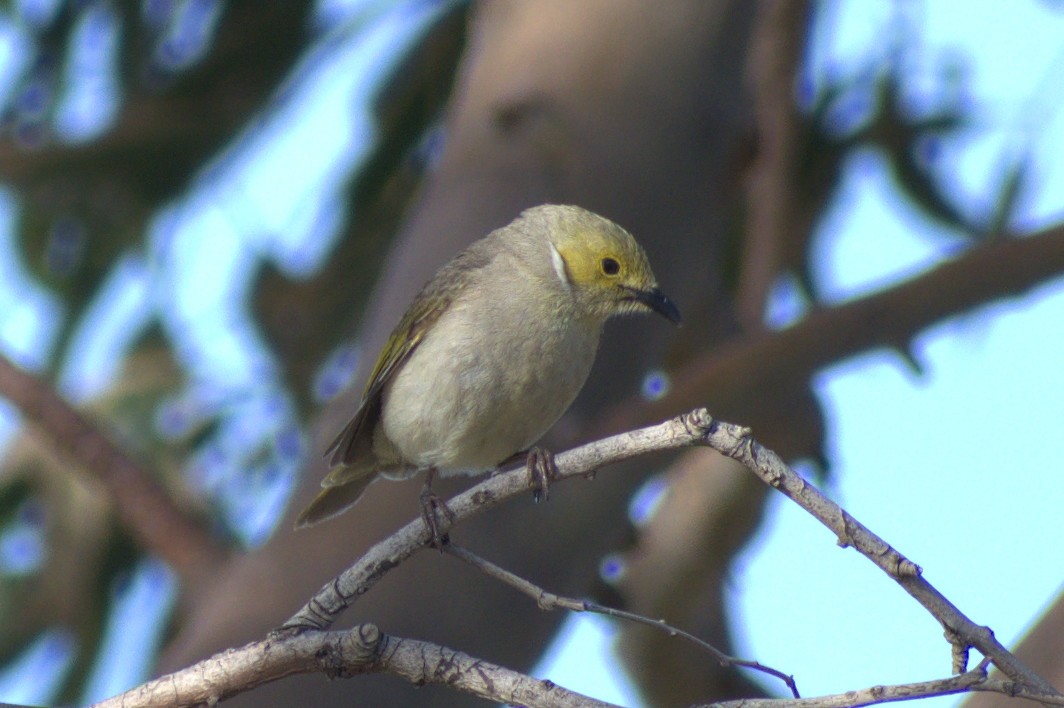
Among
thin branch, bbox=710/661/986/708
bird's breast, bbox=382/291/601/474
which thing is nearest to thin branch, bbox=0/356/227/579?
bird's breast, bbox=382/291/601/474

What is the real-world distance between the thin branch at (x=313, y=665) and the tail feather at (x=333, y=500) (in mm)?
1316

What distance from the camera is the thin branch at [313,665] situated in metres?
1.95

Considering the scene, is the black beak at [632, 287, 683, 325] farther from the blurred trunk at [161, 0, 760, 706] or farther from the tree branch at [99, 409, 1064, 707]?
the tree branch at [99, 409, 1064, 707]

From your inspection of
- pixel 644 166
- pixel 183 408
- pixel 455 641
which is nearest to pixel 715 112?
pixel 644 166

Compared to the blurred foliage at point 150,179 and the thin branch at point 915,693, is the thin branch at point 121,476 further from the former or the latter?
the thin branch at point 915,693

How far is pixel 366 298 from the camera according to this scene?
6.06 metres

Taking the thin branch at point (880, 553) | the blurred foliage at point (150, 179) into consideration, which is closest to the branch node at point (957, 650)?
the thin branch at point (880, 553)

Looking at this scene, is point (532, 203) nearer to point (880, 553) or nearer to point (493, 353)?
point (493, 353)

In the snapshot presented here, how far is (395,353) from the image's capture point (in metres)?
3.36

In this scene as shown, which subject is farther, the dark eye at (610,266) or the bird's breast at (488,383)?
the dark eye at (610,266)

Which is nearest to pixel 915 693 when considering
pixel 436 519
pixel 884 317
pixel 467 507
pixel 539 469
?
pixel 467 507

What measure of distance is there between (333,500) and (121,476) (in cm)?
91

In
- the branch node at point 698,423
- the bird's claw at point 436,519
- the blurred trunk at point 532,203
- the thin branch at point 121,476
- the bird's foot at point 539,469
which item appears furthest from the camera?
the thin branch at point 121,476

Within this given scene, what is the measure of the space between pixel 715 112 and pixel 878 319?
3.16 feet
